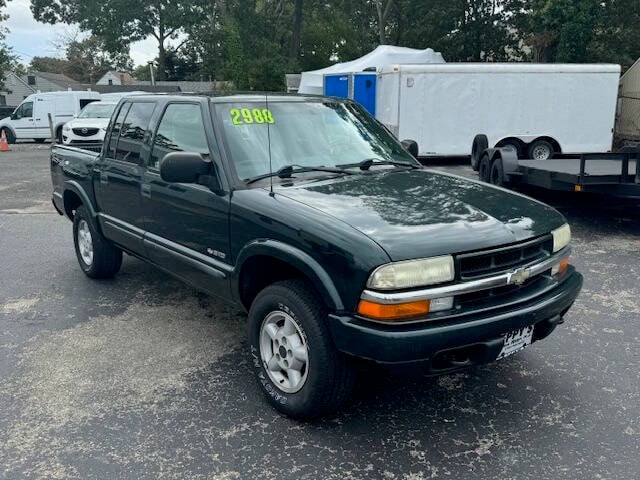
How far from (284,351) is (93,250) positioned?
312 centimetres

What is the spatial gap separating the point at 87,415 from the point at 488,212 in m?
2.56

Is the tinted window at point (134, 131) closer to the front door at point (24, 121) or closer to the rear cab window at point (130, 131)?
the rear cab window at point (130, 131)

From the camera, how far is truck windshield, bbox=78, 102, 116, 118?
19219 mm

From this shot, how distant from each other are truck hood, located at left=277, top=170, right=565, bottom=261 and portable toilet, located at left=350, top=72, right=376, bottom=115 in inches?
509

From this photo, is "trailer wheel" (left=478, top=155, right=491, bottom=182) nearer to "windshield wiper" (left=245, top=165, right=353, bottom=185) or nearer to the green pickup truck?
the green pickup truck

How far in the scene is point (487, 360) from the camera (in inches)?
120

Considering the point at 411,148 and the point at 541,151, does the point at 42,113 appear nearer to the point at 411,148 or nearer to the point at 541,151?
the point at 541,151

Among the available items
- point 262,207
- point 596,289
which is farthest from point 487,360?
point 596,289

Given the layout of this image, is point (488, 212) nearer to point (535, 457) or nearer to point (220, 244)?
point (535, 457)

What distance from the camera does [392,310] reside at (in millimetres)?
2834

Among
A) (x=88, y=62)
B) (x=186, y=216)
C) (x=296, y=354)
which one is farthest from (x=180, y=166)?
(x=88, y=62)

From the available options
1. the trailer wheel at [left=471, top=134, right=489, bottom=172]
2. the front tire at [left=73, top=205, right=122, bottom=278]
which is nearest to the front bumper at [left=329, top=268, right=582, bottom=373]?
the front tire at [left=73, top=205, right=122, bottom=278]

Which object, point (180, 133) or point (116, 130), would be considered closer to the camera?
point (180, 133)

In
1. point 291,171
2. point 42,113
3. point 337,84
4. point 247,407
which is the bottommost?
point 247,407
